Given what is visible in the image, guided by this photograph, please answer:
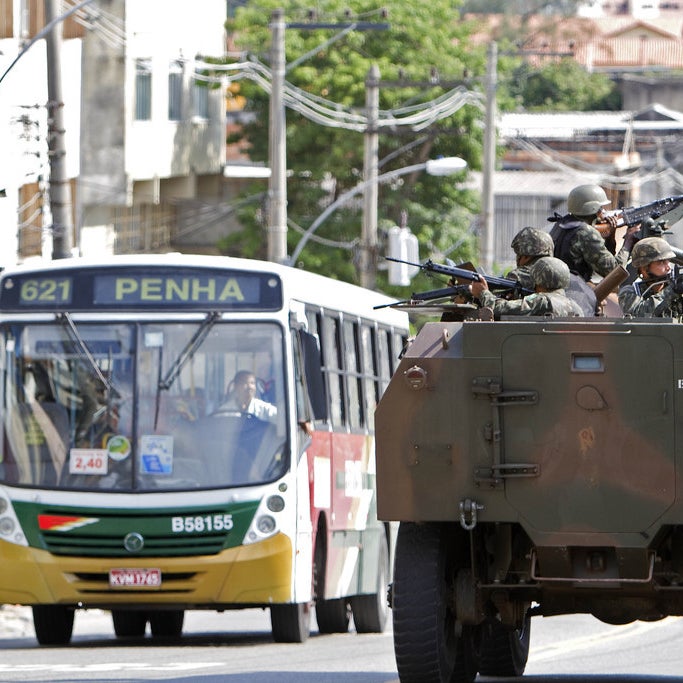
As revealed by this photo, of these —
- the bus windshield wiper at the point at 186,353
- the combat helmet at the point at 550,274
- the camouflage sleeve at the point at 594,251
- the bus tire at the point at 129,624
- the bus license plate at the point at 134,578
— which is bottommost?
the bus tire at the point at 129,624

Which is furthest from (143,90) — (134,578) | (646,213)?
(646,213)

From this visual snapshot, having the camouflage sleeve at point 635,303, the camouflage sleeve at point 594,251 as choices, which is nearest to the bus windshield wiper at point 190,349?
the camouflage sleeve at point 594,251

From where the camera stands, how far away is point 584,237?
1183 cm

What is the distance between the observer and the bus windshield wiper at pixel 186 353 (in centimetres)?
1502

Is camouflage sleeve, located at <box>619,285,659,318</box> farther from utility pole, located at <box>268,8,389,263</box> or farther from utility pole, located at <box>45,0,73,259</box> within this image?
utility pole, located at <box>268,8,389,263</box>

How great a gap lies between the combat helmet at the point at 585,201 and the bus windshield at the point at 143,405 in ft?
11.5

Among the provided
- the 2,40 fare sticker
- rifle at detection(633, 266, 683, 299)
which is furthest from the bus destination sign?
rifle at detection(633, 266, 683, 299)

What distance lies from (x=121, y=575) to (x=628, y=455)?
19.6ft

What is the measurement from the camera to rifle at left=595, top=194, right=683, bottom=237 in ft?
40.6

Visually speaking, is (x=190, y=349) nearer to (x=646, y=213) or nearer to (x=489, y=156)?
(x=646, y=213)

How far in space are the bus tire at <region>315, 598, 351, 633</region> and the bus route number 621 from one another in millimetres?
3901

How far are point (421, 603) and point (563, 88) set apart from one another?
251ft

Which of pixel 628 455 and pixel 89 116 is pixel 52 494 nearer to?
pixel 628 455

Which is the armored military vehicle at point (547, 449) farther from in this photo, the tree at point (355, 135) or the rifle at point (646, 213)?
the tree at point (355, 135)
